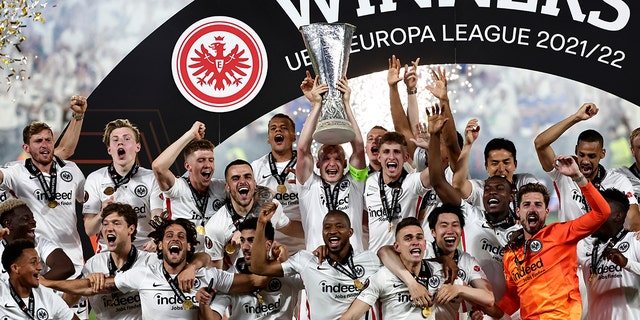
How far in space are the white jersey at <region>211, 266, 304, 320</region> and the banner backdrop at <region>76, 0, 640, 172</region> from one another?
263 cm

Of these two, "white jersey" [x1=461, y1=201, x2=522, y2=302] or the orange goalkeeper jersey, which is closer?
the orange goalkeeper jersey

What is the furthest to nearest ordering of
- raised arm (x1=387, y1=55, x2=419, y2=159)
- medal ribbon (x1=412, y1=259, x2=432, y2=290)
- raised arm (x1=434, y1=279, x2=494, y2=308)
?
raised arm (x1=387, y1=55, x2=419, y2=159)
medal ribbon (x1=412, y1=259, x2=432, y2=290)
raised arm (x1=434, y1=279, x2=494, y2=308)

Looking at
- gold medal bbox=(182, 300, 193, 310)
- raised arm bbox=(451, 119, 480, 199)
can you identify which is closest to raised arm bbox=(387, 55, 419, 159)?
raised arm bbox=(451, 119, 480, 199)

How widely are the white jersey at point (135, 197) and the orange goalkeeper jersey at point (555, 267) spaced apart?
3.10 metres

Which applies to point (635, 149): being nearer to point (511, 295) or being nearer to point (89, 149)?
point (511, 295)

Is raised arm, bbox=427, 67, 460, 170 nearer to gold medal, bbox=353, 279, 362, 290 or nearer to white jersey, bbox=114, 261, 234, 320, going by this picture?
gold medal, bbox=353, 279, 362, 290

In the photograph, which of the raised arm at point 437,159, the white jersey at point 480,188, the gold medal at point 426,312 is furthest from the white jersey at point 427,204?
the gold medal at point 426,312

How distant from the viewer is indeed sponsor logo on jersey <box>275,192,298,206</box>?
9711 mm

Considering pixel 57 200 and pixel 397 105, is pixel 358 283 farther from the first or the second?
pixel 57 200

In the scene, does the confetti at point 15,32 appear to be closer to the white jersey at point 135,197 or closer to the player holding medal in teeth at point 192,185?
the white jersey at point 135,197

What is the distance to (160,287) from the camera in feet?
27.6

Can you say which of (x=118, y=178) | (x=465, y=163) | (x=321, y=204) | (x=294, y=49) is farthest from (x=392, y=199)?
(x=294, y=49)

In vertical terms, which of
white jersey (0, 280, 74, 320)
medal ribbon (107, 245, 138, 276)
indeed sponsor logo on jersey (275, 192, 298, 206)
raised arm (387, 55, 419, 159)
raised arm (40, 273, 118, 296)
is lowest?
white jersey (0, 280, 74, 320)

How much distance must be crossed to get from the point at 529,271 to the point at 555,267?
184mm
